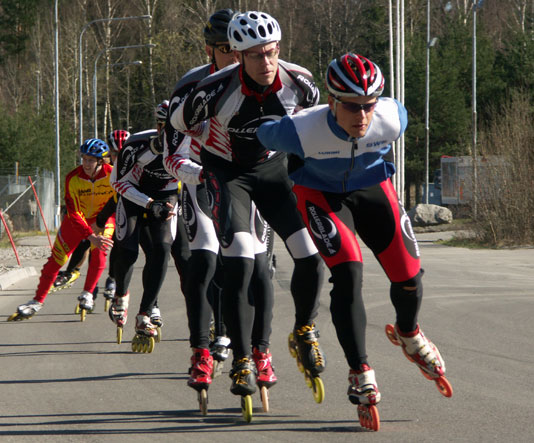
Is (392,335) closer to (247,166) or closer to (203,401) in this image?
(203,401)

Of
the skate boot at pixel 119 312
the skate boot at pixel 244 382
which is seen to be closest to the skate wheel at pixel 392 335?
the skate boot at pixel 244 382

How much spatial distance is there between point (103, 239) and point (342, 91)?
18.9 ft

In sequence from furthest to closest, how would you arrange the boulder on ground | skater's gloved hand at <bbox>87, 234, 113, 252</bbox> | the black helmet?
the boulder on ground → skater's gloved hand at <bbox>87, 234, 113, 252</bbox> → the black helmet

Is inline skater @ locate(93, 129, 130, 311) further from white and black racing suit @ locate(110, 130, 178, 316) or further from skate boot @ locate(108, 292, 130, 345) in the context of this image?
skate boot @ locate(108, 292, 130, 345)

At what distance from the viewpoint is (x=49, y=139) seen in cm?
4703

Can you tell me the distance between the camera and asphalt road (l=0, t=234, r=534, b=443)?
536 centimetres

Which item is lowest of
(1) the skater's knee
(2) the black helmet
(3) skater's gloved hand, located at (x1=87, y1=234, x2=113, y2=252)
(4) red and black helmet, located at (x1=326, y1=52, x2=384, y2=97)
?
(1) the skater's knee

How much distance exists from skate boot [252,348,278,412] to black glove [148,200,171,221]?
11.0ft

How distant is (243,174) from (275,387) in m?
1.64

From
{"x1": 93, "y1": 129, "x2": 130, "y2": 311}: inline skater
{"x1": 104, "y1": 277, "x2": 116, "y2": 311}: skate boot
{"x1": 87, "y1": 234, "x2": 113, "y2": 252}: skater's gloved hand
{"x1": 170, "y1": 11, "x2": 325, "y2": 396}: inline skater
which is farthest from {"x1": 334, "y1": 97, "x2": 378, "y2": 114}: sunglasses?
{"x1": 104, "y1": 277, "x2": 116, "y2": 311}: skate boot

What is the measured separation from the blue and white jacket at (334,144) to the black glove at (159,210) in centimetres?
368

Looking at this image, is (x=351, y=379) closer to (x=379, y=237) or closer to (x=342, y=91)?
(x=379, y=237)

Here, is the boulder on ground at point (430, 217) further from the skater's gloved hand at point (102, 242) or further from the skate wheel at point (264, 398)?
the skate wheel at point (264, 398)

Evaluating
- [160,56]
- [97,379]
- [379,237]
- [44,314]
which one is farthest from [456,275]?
[160,56]
